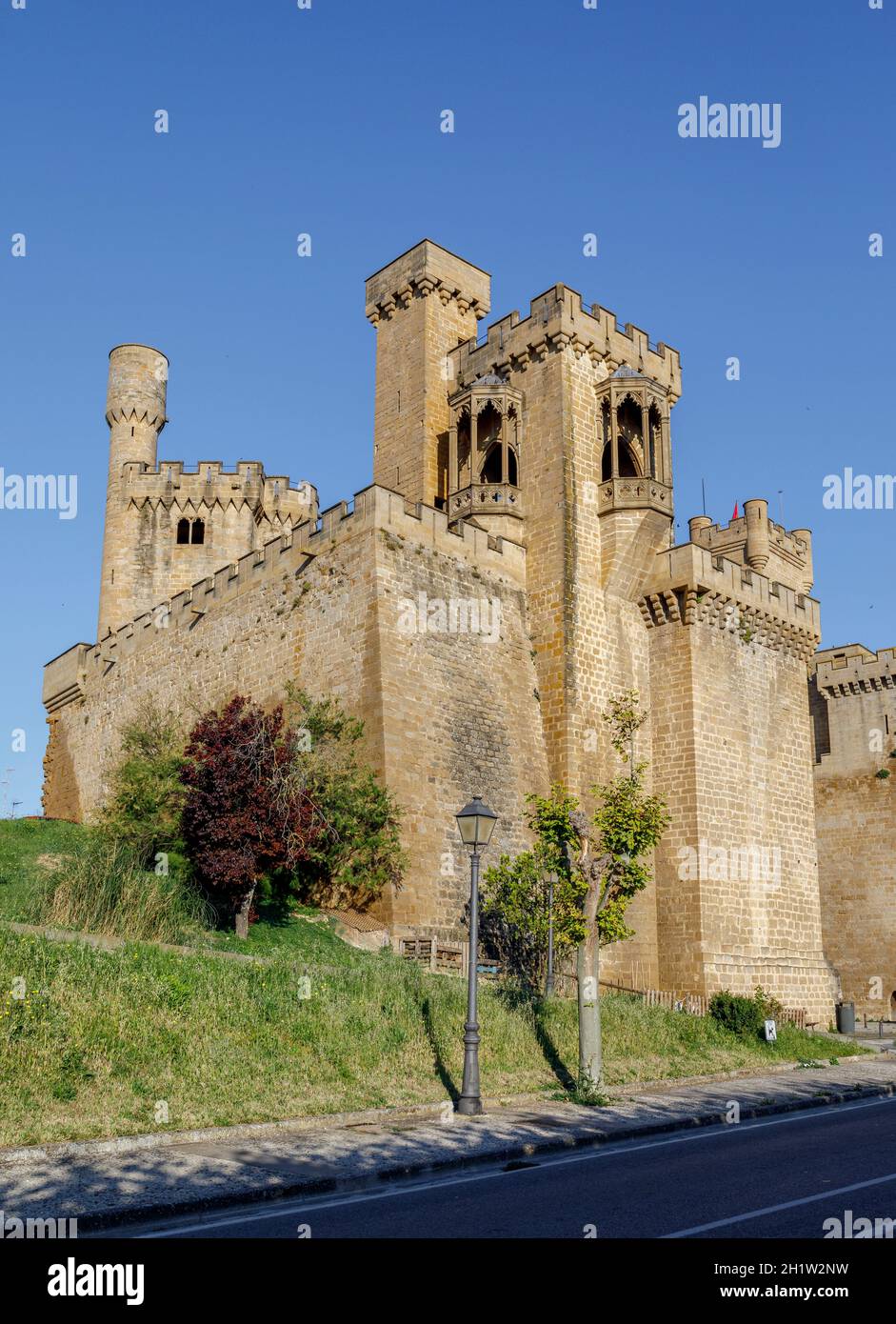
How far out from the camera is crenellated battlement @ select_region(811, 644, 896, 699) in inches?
1494

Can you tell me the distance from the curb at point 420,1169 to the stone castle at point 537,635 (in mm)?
9160

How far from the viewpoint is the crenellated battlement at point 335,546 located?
2711 cm

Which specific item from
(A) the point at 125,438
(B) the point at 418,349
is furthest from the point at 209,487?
(B) the point at 418,349

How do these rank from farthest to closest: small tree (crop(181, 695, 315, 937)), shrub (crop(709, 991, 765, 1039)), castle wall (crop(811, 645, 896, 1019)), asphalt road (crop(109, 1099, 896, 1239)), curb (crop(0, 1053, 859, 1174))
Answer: castle wall (crop(811, 645, 896, 1019)) < shrub (crop(709, 991, 765, 1039)) < small tree (crop(181, 695, 315, 937)) < curb (crop(0, 1053, 859, 1174)) < asphalt road (crop(109, 1099, 896, 1239))

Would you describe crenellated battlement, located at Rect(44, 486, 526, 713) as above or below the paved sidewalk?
above

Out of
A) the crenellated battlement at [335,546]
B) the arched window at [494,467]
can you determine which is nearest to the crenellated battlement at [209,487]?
the crenellated battlement at [335,546]

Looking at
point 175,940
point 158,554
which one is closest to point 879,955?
point 175,940

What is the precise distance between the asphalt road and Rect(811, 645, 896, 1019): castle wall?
2629 centimetres

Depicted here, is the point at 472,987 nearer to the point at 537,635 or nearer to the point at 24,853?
the point at 537,635

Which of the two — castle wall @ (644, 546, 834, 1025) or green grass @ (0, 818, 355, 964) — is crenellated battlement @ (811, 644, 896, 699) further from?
green grass @ (0, 818, 355, 964)

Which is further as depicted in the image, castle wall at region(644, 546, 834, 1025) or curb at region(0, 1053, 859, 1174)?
castle wall at region(644, 546, 834, 1025)

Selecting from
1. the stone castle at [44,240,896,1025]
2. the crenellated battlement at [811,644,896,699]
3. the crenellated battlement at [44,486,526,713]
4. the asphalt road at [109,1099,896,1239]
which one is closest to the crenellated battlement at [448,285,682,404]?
the stone castle at [44,240,896,1025]

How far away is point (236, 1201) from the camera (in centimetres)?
919
